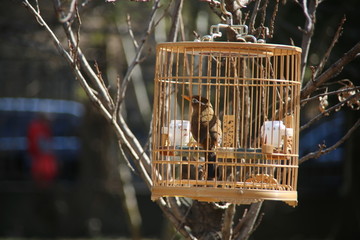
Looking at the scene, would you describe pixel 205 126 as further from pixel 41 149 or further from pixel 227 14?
pixel 41 149

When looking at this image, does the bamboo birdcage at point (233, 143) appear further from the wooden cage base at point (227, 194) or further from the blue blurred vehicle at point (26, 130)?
the blue blurred vehicle at point (26, 130)

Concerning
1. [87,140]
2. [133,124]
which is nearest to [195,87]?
[87,140]

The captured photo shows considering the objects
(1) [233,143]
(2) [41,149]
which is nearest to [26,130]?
(2) [41,149]

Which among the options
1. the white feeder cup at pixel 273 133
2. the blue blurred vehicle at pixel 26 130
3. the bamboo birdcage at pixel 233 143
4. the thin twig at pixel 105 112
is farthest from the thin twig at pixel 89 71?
the blue blurred vehicle at pixel 26 130

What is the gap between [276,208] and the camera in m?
11.4

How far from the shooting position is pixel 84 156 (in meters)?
13.2

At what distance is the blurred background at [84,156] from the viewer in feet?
35.4

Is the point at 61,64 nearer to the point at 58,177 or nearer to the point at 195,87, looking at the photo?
→ the point at 58,177

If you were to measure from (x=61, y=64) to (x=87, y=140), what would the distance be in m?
1.45

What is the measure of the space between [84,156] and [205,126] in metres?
9.42

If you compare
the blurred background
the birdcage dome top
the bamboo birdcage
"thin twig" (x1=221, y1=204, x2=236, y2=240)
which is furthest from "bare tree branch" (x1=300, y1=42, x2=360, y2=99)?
the blurred background

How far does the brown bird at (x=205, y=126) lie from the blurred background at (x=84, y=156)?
557 cm

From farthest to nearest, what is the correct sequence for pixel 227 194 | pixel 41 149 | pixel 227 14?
pixel 41 149 < pixel 227 14 < pixel 227 194

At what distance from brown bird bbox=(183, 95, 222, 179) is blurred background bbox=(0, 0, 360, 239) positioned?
5569mm
